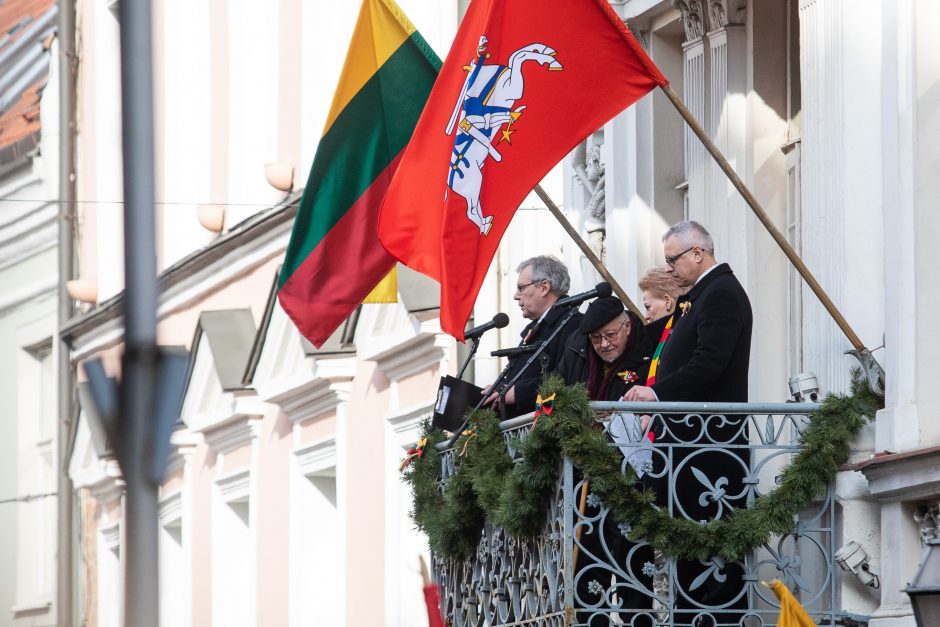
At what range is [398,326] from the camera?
60.0 feet

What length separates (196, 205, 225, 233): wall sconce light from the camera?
75.0ft

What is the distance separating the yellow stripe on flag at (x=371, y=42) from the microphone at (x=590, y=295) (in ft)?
8.53

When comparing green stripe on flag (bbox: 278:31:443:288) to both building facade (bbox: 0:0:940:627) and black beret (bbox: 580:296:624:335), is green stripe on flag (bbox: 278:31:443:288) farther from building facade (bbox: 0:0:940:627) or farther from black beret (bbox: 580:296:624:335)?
black beret (bbox: 580:296:624:335)

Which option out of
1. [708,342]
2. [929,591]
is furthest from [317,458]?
[929,591]

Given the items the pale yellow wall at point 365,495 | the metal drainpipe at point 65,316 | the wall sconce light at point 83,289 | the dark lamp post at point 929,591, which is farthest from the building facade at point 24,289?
the wall sconce light at point 83,289

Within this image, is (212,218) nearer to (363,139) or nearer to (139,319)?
(363,139)

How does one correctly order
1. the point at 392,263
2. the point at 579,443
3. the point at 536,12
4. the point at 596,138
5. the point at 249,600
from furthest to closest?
the point at 249,600
the point at 596,138
the point at 392,263
the point at 536,12
the point at 579,443

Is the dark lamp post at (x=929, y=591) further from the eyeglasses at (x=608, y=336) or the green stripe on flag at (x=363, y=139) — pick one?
the green stripe on flag at (x=363, y=139)

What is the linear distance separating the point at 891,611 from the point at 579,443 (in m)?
1.52

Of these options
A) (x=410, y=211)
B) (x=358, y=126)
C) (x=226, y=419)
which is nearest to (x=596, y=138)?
(x=358, y=126)

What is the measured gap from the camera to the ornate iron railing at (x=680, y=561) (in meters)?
9.64

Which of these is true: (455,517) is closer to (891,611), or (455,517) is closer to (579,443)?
(579,443)

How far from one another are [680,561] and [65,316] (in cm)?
930

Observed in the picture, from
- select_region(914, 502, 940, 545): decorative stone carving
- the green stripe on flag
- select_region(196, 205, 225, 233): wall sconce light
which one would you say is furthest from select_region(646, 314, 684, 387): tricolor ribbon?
select_region(196, 205, 225, 233): wall sconce light
